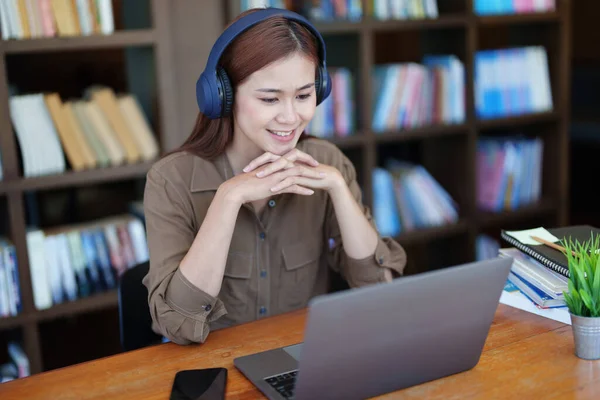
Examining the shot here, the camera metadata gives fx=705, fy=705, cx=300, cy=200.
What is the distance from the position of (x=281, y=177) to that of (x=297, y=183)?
0.04m

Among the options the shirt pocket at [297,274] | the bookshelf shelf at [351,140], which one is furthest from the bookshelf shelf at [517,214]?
the shirt pocket at [297,274]

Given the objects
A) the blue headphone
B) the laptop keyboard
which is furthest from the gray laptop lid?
the blue headphone

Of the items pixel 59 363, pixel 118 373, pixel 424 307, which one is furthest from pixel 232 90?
pixel 59 363

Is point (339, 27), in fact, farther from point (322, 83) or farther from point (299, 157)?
point (299, 157)

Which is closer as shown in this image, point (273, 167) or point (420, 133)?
point (273, 167)

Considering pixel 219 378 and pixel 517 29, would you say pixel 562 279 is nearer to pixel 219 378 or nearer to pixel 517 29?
pixel 219 378

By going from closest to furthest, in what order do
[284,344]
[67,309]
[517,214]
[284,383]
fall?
[284,383] → [284,344] → [67,309] → [517,214]

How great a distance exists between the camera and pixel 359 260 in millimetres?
1673

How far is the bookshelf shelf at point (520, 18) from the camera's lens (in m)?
3.09

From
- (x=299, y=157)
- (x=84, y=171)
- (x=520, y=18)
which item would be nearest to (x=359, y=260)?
(x=299, y=157)

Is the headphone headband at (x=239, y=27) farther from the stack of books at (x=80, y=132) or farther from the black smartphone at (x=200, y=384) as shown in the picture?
the stack of books at (x=80, y=132)

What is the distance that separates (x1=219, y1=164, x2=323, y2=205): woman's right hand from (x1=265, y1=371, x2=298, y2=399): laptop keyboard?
44cm

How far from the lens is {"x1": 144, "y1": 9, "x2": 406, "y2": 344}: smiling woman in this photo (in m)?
1.48

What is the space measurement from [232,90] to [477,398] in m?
0.87
